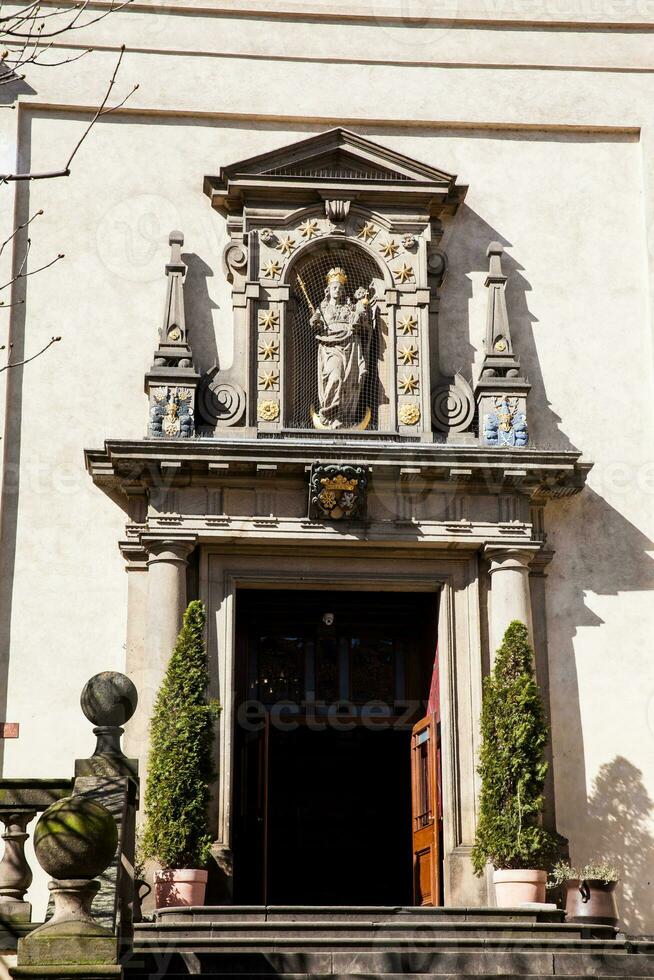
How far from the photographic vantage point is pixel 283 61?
50.5 ft

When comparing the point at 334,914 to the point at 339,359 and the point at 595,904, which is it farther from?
the point at 339,359

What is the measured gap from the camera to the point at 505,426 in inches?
555

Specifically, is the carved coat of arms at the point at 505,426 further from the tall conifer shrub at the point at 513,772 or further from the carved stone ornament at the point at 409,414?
the tall conifer shrub at the point at 513,772

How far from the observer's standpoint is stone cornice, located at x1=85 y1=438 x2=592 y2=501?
527 inches

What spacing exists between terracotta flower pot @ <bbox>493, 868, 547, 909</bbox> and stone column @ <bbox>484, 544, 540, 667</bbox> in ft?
6.78

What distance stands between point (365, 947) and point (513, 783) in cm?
314

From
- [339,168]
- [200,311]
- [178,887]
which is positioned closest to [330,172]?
[339,168]

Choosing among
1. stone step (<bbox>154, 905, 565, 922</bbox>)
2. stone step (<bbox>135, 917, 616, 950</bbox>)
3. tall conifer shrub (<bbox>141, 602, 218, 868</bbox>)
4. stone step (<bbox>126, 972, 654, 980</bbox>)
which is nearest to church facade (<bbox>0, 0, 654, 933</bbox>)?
tall conifer shrub (<bbox>141, 602, 218, 868</bbox>)

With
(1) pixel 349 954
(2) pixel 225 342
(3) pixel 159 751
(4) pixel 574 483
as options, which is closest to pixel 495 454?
(4) pixel 574 483

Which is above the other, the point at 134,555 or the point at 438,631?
the point at 134,555

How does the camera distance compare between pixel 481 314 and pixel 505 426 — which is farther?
pixel 481 314

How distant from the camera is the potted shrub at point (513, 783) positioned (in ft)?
40.2

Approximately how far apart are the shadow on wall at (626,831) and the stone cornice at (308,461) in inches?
113

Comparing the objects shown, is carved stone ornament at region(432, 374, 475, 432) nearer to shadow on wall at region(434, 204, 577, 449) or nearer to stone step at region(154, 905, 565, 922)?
shadow on wall at region(434, 204, 577, 449)
